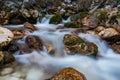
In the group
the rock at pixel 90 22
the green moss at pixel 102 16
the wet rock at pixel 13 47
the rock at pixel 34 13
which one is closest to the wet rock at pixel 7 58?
the wet rock at pixel 13 47

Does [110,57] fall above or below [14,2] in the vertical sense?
below

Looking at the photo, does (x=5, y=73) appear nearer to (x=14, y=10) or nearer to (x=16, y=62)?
(x=16, y=62)

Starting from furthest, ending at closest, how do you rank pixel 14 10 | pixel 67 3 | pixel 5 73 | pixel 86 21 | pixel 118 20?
pixel 67 3 → pixel 14 10 → pixel 86 21 → pixel 118 20 → pixel 5 73

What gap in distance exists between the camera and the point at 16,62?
7633 millimetres

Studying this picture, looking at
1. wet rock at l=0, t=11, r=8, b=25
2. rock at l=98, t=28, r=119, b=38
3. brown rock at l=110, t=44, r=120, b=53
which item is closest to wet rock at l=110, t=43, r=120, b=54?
brown rock at l=110, t=44, r=120, b=53

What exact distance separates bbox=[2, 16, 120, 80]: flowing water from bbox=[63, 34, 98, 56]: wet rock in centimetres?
18

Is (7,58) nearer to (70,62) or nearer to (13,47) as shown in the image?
(13,47)

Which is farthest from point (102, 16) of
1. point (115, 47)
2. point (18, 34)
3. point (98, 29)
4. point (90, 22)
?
point (18, 34)

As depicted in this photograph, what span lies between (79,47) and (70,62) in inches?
27.3

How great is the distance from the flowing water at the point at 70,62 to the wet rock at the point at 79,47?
18 centimetres

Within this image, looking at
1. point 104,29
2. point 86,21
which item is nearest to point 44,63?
point 104,29

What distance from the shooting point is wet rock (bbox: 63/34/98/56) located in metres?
8.23

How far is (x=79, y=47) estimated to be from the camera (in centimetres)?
837

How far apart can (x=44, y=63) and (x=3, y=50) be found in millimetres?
1437
